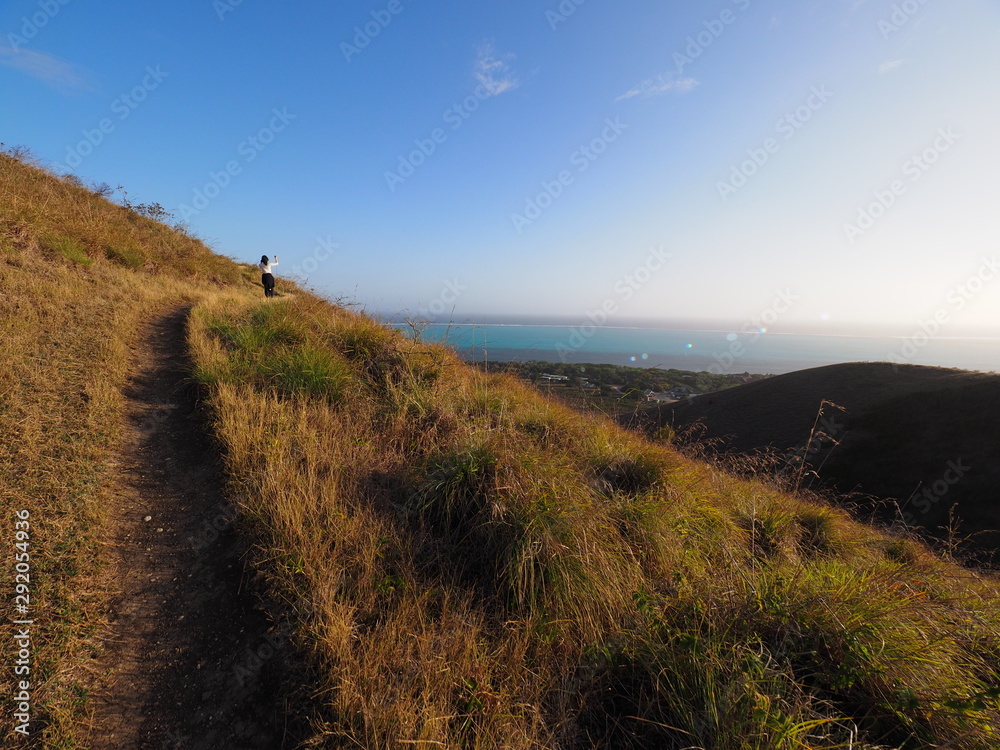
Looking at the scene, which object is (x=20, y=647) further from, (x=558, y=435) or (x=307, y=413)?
(x=558, y=435)

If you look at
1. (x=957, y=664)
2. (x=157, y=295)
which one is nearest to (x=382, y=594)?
(x=957, y=664)

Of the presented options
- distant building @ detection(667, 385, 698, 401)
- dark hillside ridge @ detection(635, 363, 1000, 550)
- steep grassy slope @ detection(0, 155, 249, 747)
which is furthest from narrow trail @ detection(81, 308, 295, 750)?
distant building @ detection(667, 385, 698, 401)

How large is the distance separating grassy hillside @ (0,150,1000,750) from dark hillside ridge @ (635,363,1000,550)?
5.00m

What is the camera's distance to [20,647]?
1.99 metres

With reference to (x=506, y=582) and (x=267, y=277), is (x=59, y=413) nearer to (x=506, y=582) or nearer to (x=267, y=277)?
(x=506, y=582)

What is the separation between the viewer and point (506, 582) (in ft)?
8.92

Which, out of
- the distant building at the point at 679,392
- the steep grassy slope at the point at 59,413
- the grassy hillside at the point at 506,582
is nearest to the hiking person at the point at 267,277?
the steep grassy slope at the point at 59,413

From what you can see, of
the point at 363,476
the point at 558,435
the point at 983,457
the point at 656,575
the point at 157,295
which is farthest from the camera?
the point at 983,457

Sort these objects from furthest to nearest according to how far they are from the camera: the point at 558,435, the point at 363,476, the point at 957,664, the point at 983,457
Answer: the point at 983,457
the point at 558,435
the point at 363,476
the point at 957,664

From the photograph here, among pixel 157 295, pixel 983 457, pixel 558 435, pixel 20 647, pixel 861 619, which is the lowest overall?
pixel 983 457

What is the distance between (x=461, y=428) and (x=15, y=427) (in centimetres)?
400

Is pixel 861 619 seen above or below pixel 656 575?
above

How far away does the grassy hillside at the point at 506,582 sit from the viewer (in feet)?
6.22

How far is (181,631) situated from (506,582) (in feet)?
6.93
